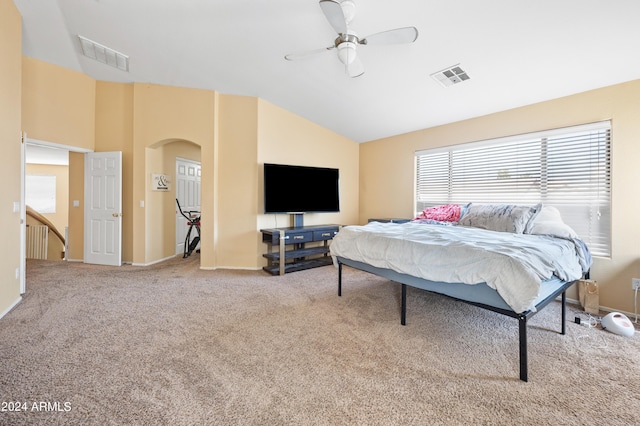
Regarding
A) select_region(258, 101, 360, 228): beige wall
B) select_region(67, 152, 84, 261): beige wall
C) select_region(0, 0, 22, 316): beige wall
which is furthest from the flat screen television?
select_region(67, 152, 84, 261): beige wall

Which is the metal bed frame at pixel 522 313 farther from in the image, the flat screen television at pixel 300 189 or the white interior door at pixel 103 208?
the white interior door at pixel 103 208

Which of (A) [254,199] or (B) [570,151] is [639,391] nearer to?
(B) [570,151]

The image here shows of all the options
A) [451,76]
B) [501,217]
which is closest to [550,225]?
[501,217]

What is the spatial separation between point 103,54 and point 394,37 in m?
4.35

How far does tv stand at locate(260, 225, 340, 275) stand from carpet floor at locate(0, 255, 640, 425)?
3.62ft

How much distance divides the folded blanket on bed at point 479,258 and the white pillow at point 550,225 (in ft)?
0.56

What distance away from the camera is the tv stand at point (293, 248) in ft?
14.0

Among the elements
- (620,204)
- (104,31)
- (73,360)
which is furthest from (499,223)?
(104,31)

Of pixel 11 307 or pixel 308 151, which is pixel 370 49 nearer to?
pixel 308 151

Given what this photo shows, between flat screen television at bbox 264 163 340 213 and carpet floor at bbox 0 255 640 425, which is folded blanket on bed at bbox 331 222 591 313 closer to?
carpet floor at bbox 0 255 640 425

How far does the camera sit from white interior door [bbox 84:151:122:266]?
4.70m

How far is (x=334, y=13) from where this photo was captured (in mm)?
2068

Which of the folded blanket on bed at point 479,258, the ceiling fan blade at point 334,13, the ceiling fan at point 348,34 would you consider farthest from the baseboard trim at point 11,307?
the ceiling fan blade at point 334,13

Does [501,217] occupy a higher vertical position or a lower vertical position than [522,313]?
higher
